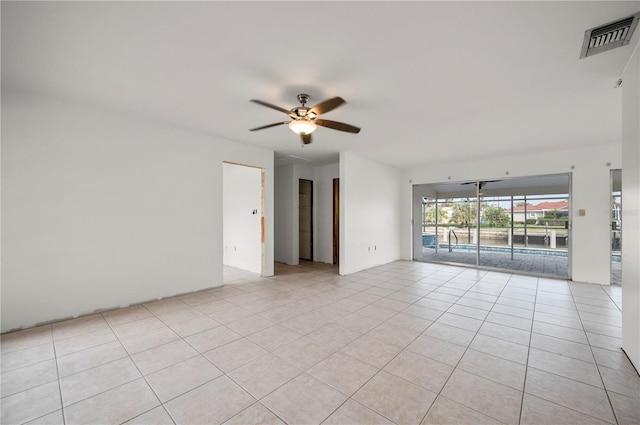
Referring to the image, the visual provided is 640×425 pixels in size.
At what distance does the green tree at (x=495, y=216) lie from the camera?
21.5 feet

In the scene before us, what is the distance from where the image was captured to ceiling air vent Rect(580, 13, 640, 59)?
1.79 metres

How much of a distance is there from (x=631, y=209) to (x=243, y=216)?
5870mm

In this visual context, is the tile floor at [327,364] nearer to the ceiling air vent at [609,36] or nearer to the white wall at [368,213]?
the white wall at [368,213]

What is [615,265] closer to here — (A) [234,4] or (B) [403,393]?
(B) [403,393]

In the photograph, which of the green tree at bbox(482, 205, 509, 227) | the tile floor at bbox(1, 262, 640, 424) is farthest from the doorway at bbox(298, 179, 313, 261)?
the green tree at bbox(482, 205, 509, 227)

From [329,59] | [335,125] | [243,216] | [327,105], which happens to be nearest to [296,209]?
[243,216]

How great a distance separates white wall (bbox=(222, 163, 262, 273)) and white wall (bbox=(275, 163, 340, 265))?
51.1 inches

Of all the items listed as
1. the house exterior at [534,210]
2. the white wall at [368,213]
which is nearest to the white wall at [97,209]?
the white wall at [368,213]

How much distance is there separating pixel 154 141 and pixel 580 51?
4.92m

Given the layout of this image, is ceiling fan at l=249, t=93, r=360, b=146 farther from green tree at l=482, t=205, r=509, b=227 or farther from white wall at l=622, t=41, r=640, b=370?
green tree at l=482, t=205, r=509, b=227

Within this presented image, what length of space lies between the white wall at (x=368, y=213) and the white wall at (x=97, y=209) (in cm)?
258

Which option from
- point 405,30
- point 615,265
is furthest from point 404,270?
point 615,265

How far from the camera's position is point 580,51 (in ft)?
6.97

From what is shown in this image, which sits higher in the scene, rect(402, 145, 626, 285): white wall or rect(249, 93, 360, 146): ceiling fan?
rect(249, 93, 360, 146): ceiling fan
